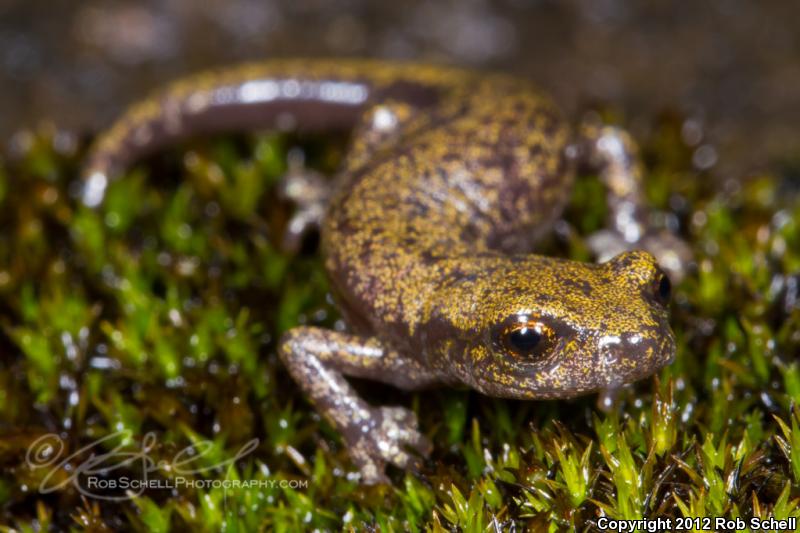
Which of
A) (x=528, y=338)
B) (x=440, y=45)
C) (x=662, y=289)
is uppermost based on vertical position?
(x=440, y=45)

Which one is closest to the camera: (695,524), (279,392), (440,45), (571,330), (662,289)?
(695,524)

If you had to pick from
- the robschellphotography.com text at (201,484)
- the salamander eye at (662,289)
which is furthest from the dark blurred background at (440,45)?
the robschellphotography.com text at (201,484)

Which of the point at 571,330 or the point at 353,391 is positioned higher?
the point at 571,330

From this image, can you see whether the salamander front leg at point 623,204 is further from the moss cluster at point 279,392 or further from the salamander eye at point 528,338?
the salamander eye at point 528,338

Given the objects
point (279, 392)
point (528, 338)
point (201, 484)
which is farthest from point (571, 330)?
point (201, 484)

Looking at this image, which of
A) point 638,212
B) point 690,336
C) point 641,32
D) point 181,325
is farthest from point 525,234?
point 641,32

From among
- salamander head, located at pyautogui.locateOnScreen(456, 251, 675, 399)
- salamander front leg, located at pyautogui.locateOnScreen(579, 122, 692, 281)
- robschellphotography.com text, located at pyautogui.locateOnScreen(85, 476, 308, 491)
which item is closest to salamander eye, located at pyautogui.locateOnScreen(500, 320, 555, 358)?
salamander head, located at pyautogui.locateOnScreen(456, 251, 675, 399)
